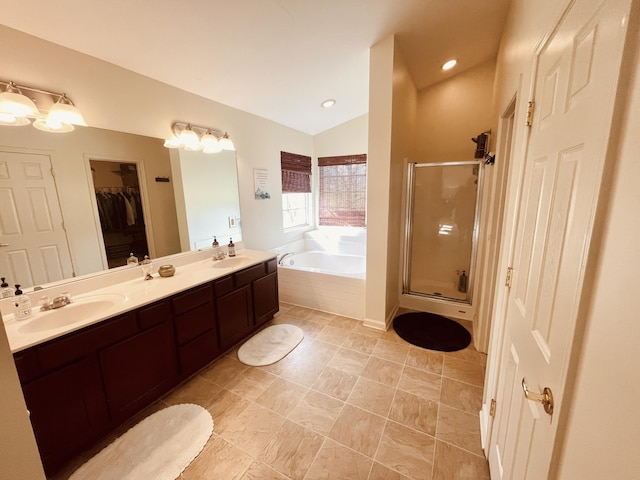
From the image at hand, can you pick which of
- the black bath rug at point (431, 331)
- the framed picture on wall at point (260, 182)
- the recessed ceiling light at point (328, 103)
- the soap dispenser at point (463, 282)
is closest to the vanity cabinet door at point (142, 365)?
the framed picture on wall at point (260, 182)

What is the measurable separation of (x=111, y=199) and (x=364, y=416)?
8.06 ft

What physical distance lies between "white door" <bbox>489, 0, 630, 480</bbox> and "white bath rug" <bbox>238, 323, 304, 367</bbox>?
1.76 meters

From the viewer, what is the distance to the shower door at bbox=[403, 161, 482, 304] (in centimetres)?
309

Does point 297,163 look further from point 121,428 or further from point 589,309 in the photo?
point 589,309

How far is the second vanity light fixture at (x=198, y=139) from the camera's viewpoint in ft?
8.01

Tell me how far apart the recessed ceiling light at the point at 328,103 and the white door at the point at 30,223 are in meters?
2.80

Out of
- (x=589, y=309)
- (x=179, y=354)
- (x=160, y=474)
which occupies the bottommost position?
(x=160, y=474)

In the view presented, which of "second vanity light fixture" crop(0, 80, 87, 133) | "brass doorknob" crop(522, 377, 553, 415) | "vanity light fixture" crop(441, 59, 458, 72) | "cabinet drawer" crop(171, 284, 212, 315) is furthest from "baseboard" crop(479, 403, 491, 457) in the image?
"vanity light fixture" crop(441, 59, 458, 72)

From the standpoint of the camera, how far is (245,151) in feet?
10.7

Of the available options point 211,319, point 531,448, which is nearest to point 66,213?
point 211,319

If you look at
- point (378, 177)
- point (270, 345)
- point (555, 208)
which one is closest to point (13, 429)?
point (555, 208)

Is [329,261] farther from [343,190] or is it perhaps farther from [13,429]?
[13,429]

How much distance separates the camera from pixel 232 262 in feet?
8.90

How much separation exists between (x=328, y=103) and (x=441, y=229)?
2.22 meters
